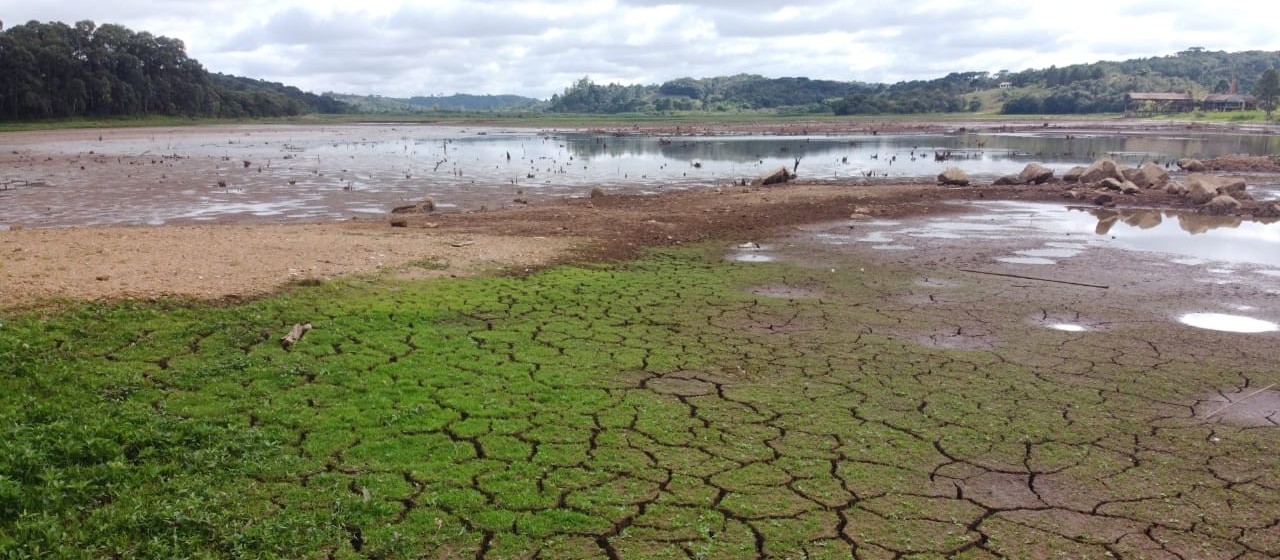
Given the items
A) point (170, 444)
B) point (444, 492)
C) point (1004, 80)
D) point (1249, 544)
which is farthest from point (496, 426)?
point (1004, 80)

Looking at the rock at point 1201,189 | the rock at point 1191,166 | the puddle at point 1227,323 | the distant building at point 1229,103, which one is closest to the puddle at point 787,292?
the puddle at point 1227,323

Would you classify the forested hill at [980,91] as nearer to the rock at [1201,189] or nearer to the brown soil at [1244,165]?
the brown soil at [1244,165]

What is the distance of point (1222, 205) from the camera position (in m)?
21.2

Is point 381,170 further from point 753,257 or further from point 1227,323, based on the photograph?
point 1227,323

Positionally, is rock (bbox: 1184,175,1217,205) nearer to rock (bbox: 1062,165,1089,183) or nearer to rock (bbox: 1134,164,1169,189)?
rock (bbox: 1134,164,1169,189)

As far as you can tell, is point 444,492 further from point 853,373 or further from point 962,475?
point 853,373

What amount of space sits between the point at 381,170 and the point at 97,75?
62673mm

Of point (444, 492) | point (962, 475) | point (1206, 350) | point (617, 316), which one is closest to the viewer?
point (444, 492)

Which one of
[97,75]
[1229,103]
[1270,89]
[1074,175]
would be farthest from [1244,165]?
[97,75]

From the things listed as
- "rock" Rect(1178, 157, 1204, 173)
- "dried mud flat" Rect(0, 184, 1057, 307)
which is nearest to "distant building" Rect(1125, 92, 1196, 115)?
"rock" Rect(1178, 157, 1204, 173)

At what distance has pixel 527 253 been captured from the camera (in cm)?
1392

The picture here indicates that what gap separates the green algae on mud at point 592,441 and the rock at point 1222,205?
16.0m

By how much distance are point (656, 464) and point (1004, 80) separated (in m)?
199

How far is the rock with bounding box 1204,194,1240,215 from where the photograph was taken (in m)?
21.1
